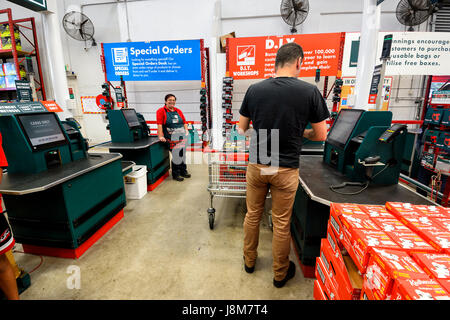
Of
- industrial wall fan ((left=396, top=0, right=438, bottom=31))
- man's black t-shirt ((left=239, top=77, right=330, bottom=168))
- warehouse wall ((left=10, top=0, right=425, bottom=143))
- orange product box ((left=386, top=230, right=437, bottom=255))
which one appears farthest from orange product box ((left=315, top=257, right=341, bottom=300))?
industrial wall fan ((left=396, top=0, right=438, bottom=31))

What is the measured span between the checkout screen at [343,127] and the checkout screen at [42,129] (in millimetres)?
2958

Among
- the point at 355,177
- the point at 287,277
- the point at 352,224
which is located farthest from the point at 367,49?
the point at 287,277

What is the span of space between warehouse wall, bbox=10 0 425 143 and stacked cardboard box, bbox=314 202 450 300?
5645 mm

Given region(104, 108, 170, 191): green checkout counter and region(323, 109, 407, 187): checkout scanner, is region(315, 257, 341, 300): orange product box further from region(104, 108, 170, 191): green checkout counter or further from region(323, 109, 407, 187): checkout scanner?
region(104, 108, 170, 191): green checkout counter

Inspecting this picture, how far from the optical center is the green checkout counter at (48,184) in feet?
6.98

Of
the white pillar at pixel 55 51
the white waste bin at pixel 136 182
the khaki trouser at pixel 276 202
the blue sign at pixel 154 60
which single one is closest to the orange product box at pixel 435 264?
the khaki trouser at pixel 276 202

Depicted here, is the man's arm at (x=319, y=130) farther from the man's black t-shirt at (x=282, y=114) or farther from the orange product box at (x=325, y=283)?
the orange product box at (x=325, y=283)

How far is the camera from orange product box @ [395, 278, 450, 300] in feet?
2.34

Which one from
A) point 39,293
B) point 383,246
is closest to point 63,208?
point 39,293

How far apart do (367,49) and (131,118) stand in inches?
161

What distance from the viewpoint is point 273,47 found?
5.09 metres

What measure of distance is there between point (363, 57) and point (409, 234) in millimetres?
3287
